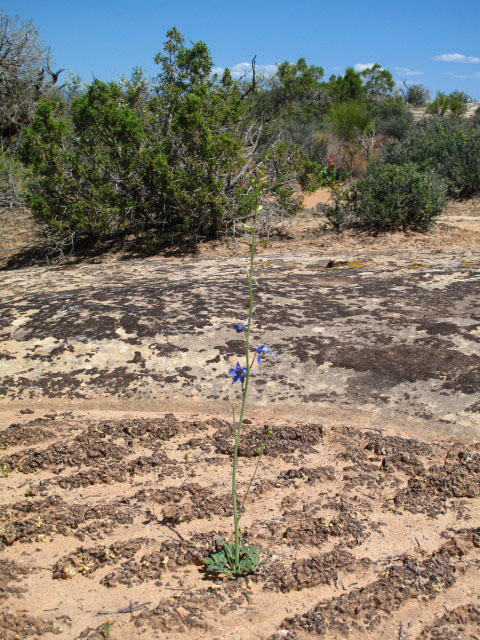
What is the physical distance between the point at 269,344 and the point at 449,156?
333 inches

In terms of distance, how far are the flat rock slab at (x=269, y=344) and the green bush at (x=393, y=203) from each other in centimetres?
334

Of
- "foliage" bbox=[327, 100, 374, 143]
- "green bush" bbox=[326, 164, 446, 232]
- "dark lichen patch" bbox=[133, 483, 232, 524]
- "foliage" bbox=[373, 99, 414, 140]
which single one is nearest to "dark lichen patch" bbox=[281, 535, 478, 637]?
"dark lichen patch" bbox=[133, 483, 232, 524]

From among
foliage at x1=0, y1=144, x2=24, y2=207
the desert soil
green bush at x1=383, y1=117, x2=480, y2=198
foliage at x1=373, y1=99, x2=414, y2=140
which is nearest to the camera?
the desert soil

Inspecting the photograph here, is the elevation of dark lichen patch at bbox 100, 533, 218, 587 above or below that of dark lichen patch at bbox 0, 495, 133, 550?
below

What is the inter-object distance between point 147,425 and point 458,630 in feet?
4.22

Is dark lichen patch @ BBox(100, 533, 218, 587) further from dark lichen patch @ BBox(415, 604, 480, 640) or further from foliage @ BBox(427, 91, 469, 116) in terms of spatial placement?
foliage @ BBox(427, 91, 469, 116)

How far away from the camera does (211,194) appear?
6.00 meters

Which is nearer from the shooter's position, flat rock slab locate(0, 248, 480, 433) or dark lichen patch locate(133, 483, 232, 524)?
dark lichen patch locate(133, 483, 232, 524)

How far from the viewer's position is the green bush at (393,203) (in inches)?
259

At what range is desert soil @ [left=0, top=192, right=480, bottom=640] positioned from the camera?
1417mm

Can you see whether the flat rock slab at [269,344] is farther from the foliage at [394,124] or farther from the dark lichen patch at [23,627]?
the foliage at [394,124]

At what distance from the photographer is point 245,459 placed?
208 centimetres

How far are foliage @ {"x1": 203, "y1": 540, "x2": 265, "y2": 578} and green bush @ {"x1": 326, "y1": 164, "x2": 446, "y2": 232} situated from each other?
5.56 metres

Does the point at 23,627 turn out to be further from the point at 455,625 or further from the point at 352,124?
the point at 352,124
